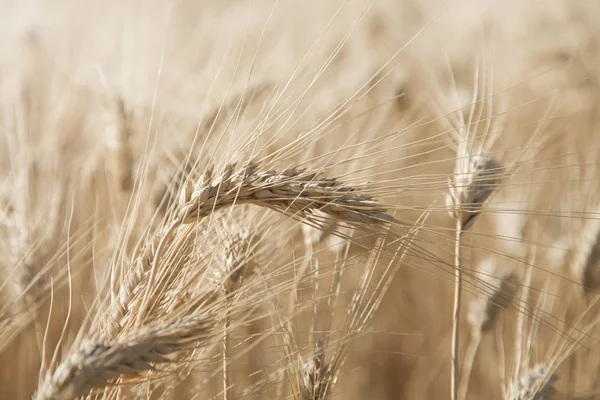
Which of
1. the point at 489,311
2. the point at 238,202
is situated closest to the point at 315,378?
the point at 238,202

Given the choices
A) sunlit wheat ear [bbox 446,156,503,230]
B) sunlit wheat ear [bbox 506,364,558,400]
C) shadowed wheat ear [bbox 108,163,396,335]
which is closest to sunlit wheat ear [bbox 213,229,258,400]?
shadowed wheat ear [bbox 108,163,396,335]

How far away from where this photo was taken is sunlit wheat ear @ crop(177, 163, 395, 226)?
100 centimetres

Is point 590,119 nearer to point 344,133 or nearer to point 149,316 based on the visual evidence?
point 344,133

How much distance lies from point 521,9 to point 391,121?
2.93m

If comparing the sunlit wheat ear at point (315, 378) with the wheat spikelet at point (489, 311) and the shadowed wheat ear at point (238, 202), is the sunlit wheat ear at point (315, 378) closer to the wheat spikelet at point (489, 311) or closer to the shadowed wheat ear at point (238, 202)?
the shadowed wheat ear at point (238, 202)

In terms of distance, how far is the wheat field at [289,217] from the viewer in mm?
1010

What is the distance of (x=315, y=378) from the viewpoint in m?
1.18

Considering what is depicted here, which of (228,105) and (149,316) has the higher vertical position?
(228,105)

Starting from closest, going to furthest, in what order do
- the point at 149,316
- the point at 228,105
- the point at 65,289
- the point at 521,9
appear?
the point at 149,316 → the point at 228,105 → the point at 65,289 → the point at 521,9

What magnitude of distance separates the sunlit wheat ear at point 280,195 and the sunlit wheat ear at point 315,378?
295 mm

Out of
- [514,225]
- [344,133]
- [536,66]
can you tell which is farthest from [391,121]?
[536,66]

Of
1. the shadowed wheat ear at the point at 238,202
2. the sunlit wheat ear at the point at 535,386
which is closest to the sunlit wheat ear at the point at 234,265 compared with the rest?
the shadowed wheat ear at the point at 238,202

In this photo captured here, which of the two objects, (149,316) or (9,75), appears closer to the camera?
(149,316)

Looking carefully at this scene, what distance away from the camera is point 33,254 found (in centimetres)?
145
